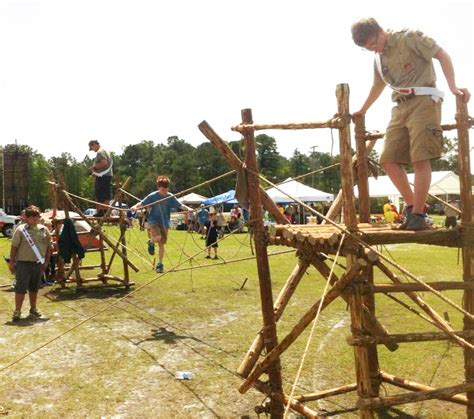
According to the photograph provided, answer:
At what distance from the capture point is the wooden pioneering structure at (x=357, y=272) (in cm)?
373

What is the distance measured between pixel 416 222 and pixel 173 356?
3.80 metres

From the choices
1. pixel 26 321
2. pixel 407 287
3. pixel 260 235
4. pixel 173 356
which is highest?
pixel 260 235

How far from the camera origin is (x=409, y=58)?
4.10 metres

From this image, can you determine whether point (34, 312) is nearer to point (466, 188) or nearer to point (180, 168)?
point (466, 188)

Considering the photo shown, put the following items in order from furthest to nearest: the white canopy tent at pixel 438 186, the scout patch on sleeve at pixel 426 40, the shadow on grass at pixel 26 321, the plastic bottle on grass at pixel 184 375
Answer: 1. the white canopy tent at pixel 438 186
2. the shadow on grass at pixel 26 321
3. the plastic bottle on grass at pixel 184 375
4. the scout patch on sleeve at pixel 426 40

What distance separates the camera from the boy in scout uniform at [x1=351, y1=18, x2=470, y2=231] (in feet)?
13.2

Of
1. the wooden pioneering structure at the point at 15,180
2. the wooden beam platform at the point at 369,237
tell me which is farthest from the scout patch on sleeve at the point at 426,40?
the wooden pioneering structure at the point at 15,180

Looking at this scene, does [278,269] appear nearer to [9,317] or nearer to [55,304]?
[55,304]

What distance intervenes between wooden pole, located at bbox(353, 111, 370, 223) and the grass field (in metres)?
1.84

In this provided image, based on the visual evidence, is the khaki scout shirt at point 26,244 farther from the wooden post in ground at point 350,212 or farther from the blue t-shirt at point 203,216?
the blue t-shirt at point 203,216

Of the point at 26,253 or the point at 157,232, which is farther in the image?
the point at 157,232

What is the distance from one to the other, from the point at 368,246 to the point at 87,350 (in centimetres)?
467

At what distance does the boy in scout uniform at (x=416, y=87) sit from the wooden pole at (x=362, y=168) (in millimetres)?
964

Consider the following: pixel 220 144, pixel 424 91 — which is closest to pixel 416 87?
pixel 424 91
